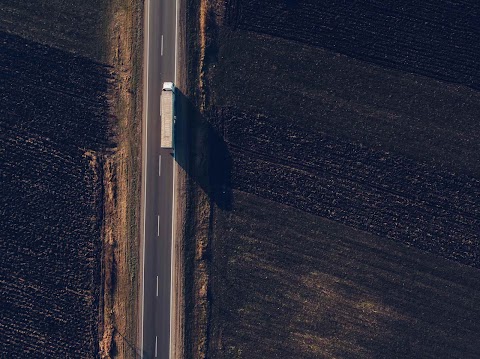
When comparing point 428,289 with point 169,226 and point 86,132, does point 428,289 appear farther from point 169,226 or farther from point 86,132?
point 86,132

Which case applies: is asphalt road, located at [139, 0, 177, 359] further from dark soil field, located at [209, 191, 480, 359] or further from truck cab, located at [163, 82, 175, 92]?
dark soil field, located at [209, 191, 480, 359]

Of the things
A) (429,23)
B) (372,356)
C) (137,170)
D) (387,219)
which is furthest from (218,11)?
(372,356)

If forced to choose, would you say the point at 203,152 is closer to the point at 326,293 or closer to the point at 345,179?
the point at 345,179

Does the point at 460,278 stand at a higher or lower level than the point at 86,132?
lower

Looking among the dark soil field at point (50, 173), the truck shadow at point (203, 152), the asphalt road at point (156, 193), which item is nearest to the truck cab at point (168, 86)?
the truck shadow at point (203, 152)

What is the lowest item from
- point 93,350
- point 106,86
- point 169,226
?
point 93,350

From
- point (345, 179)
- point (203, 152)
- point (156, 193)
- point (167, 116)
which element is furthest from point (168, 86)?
point (345, 179)
